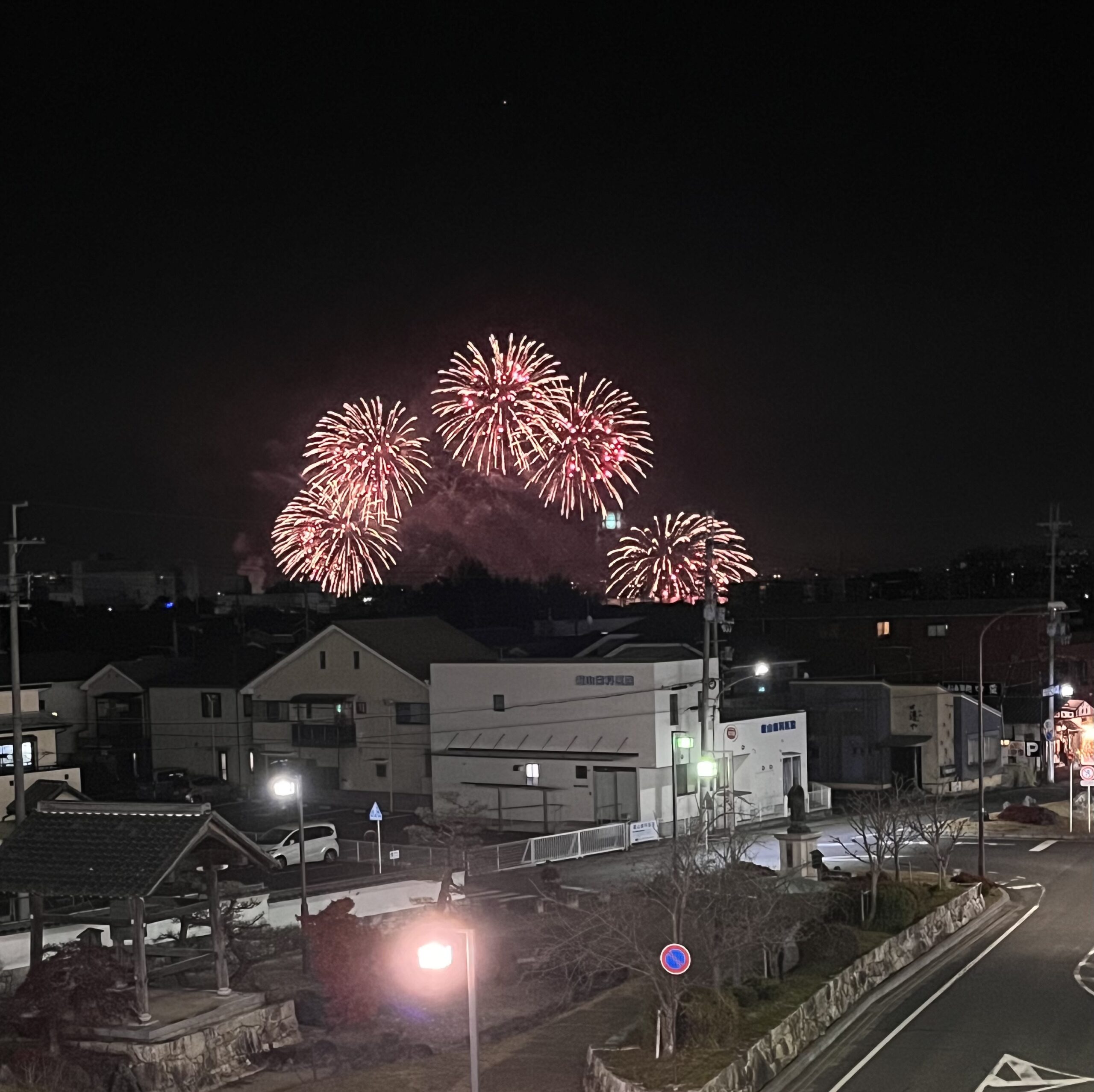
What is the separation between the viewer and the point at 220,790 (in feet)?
155

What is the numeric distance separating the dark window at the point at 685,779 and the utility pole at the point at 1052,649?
551 inches

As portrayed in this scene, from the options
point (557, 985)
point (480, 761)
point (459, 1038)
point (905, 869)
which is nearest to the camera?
point (459, 1038)

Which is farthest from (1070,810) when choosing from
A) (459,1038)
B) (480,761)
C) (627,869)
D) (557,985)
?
(459,1038)

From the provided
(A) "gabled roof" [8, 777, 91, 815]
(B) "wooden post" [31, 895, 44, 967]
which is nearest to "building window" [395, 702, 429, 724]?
(A) "gabled roof" [8, 777, 91, 815]

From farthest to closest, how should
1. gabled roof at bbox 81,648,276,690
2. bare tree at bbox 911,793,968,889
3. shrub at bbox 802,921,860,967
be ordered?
1. gabled roof at bbox 81,648,276,690
2. bare tree at bbox 911,793,968,889
3. shrub at bbox 802,921,860,967

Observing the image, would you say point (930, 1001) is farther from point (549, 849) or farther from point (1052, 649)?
point (1052, 649)

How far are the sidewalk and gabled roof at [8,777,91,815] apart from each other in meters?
9.86

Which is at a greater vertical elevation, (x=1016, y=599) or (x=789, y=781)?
(x=1016, y=599)

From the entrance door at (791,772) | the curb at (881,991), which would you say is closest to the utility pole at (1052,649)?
the entrance door at (791,772)

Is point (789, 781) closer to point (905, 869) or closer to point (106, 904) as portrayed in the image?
point (905, 869)

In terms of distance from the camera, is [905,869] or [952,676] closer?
[905,869]

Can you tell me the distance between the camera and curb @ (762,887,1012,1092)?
711 inches

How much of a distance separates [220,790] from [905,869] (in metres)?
24.4

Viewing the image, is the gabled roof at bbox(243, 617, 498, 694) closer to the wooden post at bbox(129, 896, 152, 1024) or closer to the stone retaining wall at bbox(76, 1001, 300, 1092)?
the stone retaining wall at bbox(76, 1001, 300, 1092)
